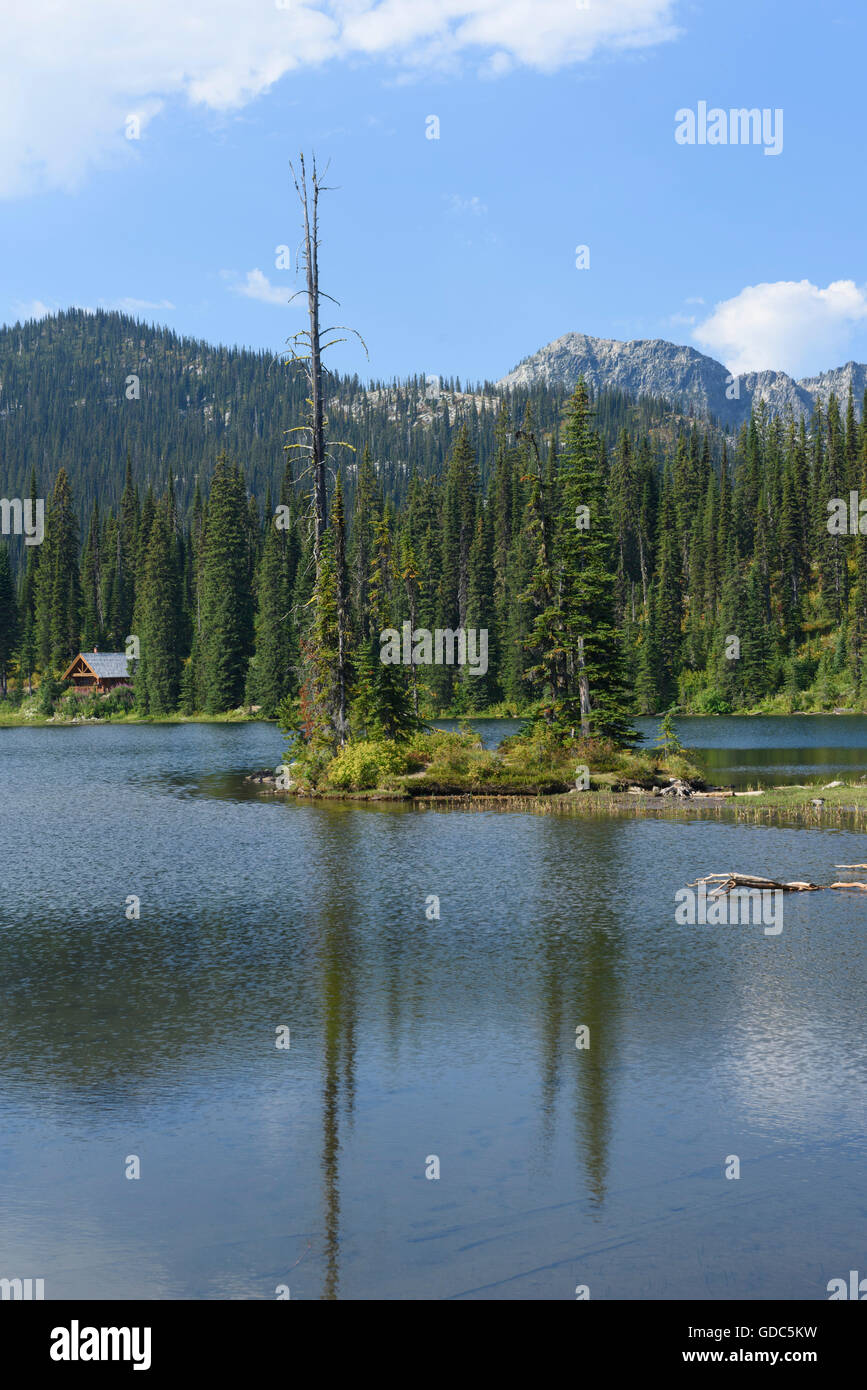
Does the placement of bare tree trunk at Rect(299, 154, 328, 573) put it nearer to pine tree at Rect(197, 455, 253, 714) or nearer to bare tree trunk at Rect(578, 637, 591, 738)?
bare tree trunk at Rect(578, 637, 591, 738)

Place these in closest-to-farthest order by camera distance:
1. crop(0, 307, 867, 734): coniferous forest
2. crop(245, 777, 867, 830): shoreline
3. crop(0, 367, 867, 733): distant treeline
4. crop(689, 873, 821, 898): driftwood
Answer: crop(689, 873, 821, 898): driftwood, crop(245, 777, 867, 830): shoreline, crop(0, 307, 867, 734): coniferous forest, crop(0, 367, 867, 733): distant treeline

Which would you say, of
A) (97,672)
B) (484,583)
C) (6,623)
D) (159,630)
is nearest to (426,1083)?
(159,630)

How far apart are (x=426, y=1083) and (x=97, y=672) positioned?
130m

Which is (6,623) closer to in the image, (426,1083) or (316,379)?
(316,379)

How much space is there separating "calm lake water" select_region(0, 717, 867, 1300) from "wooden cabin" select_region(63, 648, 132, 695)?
112 metres

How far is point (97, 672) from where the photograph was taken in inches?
5423

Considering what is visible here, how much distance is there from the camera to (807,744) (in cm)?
7269

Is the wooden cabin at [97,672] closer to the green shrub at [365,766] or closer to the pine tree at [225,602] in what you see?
the pine tree at [225,602]

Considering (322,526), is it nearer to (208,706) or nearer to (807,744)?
(807,744)

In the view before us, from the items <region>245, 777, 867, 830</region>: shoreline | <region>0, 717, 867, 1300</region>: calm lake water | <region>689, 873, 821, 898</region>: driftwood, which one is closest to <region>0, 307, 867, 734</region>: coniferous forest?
<region>245, 777, 867, 830</region>: shoreline

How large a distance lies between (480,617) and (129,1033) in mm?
116265

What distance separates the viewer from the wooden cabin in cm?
13775

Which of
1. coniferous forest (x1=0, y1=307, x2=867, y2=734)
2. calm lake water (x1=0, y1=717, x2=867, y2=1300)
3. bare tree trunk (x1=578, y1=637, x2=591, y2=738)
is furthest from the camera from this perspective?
coniferous forest (x1=0, y1=307, x2=867, y2=734)
